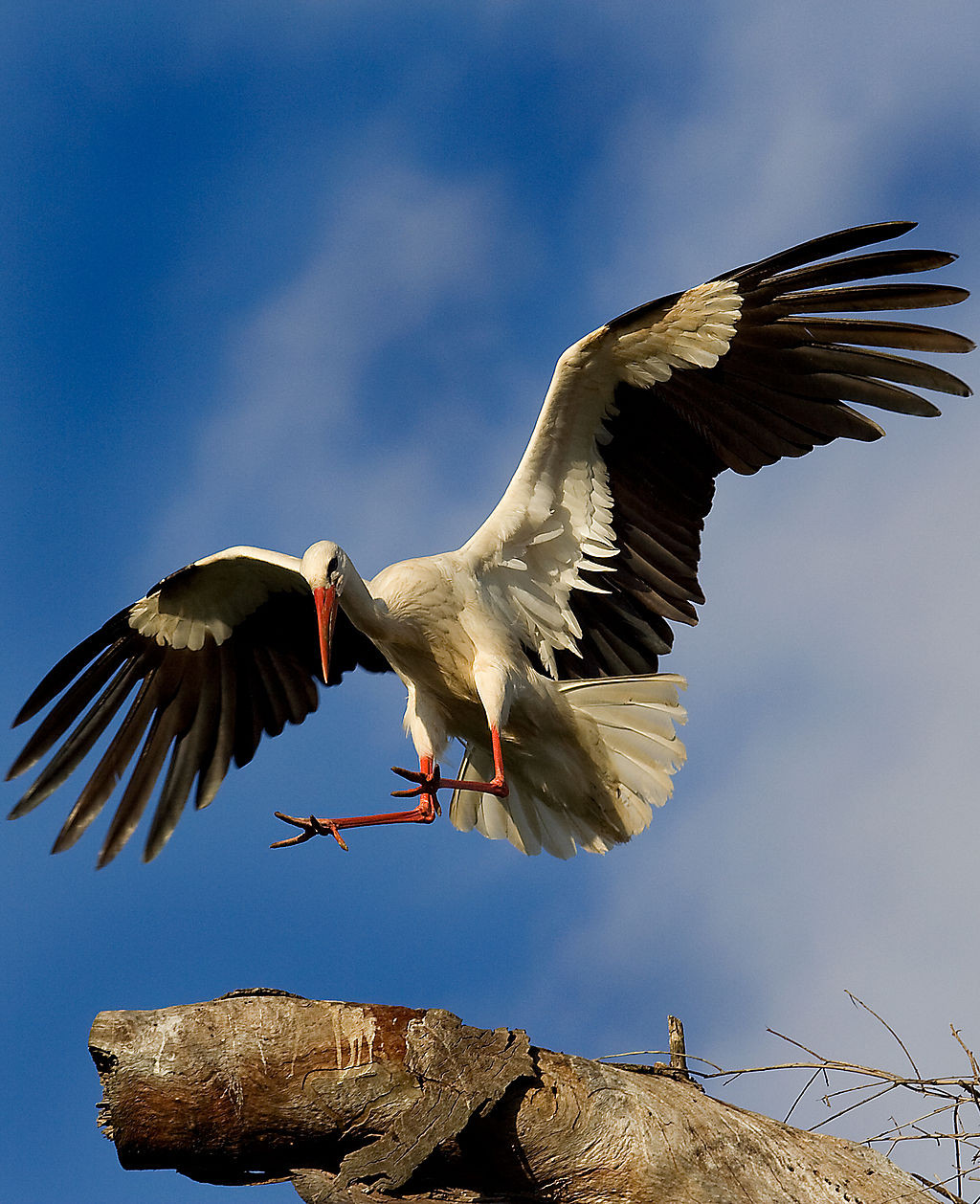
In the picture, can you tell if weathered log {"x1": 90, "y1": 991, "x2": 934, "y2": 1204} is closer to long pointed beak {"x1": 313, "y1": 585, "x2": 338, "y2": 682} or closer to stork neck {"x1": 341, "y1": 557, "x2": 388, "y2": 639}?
long pointed beak {"x1": 313, "y1": 585, "x2": 338, "y2": 682}

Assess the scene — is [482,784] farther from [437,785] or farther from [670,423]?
[670,423]

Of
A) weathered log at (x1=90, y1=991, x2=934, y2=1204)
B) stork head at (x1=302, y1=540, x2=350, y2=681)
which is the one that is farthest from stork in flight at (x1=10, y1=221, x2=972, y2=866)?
weathered log at (x1=90, y1=991, x2=934, y2=1204)

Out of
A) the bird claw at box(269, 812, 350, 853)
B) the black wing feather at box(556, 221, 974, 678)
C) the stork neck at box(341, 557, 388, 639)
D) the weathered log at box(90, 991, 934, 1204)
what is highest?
the black wing feather at box(556, 221, 974, 678)

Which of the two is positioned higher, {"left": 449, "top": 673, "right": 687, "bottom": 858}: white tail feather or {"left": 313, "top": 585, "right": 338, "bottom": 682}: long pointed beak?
{"left": 313, "top": 585, "right": 338, "bottom": 682}: long pointed beak

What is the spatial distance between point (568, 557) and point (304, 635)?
4.87 feet

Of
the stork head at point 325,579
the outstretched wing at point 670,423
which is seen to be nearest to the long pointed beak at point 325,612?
the stork head at point 325,579

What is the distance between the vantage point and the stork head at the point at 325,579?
459cm

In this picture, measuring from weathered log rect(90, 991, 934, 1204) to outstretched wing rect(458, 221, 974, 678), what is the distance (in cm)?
227

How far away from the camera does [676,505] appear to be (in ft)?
17.4

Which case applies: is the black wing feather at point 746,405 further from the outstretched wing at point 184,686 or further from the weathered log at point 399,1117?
the weathered log at point 399,1117

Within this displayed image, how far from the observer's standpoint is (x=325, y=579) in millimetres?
4621

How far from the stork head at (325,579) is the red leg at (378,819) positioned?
52cm

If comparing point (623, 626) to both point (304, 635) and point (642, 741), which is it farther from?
point (304, 635)

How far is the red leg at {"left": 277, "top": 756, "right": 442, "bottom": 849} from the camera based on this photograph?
4.31 meters
